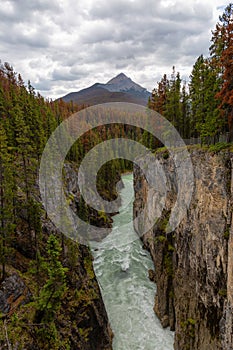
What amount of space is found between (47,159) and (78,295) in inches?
642

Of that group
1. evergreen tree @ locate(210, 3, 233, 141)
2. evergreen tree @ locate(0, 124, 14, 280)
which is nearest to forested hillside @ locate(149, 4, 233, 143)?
evergreen tree @ locate(210, 3, 233, 141)

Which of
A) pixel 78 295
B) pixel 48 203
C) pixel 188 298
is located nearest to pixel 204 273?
pixel 188 298

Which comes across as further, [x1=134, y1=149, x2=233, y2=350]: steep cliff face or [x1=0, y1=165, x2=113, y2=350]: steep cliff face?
[x1=0, y1=165, x2=113, y2=350]: steep cliff face

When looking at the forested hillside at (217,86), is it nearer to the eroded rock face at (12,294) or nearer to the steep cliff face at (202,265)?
the steep cliff face at (202,265)

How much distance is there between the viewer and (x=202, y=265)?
15773 millimetres

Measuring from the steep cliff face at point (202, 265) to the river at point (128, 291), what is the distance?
1587 mm

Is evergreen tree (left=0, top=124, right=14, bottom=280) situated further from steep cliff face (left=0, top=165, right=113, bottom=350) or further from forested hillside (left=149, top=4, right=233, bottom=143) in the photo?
forested hillside (left=149, top=4, right=233, bottom=143)

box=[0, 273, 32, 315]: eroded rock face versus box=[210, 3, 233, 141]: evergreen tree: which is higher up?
box=[210, 3, 233, 141]: evergreen tree

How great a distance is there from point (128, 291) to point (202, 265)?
1406 cm

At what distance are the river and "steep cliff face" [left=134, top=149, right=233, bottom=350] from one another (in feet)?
5.21

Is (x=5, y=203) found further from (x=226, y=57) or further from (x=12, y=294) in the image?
(x=226, y=57)

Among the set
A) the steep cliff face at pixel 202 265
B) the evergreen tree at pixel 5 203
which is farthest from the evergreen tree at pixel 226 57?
the evergreen tree at pixel 5 203

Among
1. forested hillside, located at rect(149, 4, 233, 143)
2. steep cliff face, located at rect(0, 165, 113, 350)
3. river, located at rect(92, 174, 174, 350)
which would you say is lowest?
river, located at rect(92, 174, 174, 350)

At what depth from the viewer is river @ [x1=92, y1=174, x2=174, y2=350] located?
20.7m
